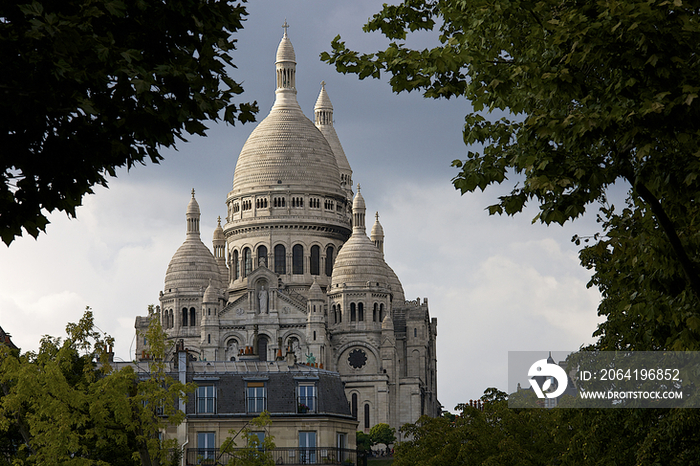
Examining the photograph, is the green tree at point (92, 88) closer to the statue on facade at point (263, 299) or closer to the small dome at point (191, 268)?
the statue on facade at point (263, 299)

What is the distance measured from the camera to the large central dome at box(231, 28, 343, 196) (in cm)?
14688

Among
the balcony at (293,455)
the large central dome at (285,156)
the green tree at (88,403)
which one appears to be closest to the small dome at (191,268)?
the large central dome at (285,156)

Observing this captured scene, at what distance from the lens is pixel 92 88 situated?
15078 mm

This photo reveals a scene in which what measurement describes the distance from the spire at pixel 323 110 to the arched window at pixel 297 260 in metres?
37.2

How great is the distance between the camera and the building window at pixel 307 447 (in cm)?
6181

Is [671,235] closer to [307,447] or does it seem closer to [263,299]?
[307,447]

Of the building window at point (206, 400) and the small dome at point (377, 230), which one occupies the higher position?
the small dome at point (377, 230)

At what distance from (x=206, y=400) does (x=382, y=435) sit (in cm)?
5745

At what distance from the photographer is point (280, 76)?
158 m

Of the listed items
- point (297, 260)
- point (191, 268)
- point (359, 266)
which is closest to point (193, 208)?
point (191, 268)

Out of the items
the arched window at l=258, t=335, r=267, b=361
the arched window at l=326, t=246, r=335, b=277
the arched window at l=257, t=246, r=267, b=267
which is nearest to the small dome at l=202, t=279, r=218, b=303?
the arched window at l=258, t=335, r=267, b=361

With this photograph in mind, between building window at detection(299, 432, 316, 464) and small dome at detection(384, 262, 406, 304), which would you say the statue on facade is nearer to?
small dome at detection(384, 262, 406, 304)

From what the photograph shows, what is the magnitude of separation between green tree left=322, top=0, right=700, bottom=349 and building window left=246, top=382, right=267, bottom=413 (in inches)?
1783

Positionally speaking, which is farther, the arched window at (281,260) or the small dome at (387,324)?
the arched window at (281,260)
